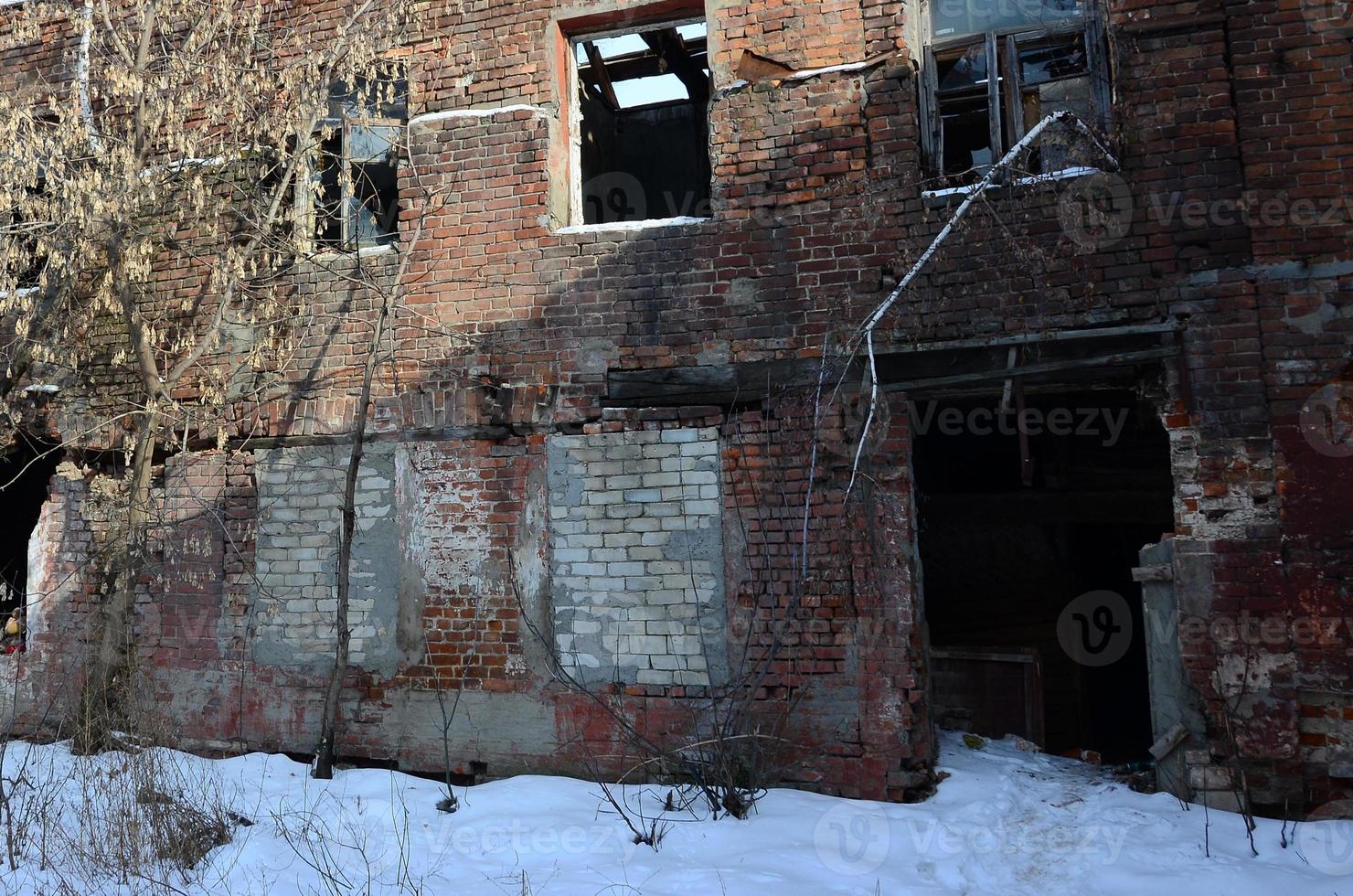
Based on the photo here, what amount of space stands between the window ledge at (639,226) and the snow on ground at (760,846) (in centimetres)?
326

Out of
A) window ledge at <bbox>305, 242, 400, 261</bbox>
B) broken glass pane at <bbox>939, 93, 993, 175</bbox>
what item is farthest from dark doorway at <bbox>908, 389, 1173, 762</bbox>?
window ledge at <bbox>305, 242, 400, 261</bbox>

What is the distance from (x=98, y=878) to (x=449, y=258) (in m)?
3.76

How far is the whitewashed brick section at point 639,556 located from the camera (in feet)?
16.9

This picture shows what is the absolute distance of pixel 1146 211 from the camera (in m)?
4.80

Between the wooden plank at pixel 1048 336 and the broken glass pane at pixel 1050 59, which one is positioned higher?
the broken glass pane at pixel 1050 59

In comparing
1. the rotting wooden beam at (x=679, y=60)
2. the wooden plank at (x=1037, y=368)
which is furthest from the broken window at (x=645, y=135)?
the wooden plank at (x=1037, y=368)

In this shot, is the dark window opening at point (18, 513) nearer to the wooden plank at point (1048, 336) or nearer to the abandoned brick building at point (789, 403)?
the abandoned brick building at point (789, 403)

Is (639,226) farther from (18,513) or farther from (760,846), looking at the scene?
(18,513)

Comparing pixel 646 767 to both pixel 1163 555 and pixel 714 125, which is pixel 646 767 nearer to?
pixel 1163 555

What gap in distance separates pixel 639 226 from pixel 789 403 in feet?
4.77

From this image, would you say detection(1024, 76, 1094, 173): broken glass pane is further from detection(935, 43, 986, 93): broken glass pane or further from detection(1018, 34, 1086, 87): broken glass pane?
detection(935, 43, 986, 93): broken glass pane

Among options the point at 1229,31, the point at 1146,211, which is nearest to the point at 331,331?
the point at 1146,211

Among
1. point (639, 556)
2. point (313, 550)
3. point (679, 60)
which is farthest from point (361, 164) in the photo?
point (639, 556)

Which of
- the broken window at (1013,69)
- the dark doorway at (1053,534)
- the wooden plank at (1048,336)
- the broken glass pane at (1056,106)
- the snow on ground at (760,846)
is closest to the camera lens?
the snow on ground at (760,846)
